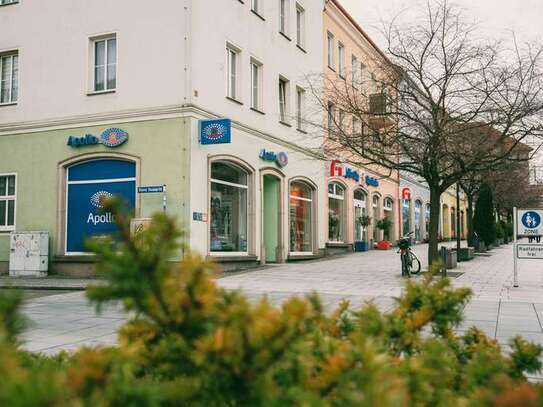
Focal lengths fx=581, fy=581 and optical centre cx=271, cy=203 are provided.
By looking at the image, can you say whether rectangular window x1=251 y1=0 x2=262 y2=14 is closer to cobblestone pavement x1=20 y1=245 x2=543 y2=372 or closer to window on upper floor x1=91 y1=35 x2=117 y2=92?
window on upper floor x1=91 y1=35 x2=117 y2=92

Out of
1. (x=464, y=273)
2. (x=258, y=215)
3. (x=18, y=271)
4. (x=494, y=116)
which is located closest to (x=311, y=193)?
(x=258, y=215)

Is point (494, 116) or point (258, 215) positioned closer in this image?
point (494, 116)

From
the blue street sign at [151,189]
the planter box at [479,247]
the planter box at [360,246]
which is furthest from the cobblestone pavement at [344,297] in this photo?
the planter box at [479,247]

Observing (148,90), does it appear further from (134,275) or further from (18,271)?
(134,275)

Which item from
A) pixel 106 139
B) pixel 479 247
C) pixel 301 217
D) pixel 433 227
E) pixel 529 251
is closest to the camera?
pixel 529 251

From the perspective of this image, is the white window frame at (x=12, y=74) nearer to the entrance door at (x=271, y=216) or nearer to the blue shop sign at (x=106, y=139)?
the blue shop sign at (x=106, y=139)

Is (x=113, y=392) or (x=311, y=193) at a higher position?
(x=311, y=193)

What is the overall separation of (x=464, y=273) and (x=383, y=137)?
4.85 m

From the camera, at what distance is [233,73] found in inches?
738

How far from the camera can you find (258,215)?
63.0 feet

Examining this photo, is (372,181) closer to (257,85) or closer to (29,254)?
(257,85)

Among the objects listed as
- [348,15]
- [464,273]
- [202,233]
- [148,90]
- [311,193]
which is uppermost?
[348,15]

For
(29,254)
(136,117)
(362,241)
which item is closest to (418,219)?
(362,241)

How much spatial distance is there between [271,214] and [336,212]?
730 cm
